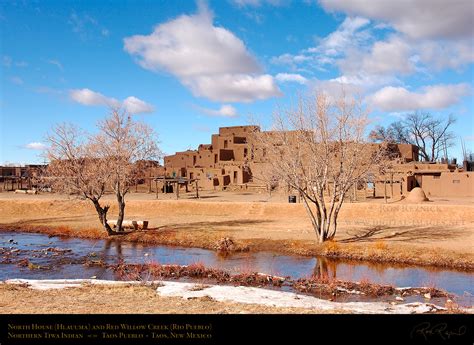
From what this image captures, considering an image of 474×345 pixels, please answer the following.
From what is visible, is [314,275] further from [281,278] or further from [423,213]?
[423,213]

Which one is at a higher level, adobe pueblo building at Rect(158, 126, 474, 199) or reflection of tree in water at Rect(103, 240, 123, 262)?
adobe pueblo building at Rect(158, 126, 474, 199)

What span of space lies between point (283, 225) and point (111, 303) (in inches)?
909

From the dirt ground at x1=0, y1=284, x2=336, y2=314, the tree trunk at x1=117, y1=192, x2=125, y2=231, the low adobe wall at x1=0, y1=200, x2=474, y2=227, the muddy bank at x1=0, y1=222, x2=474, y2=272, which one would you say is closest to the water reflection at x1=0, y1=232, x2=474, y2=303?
the muddy bank at x1=0, y1=222, x2=474, y2=272

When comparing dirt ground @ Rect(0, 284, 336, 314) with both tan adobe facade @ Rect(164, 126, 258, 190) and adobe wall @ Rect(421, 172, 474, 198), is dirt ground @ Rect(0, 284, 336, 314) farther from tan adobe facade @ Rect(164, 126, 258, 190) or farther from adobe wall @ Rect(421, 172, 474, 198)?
tan adobe facade @ Rect(164, 126, 258, 190)

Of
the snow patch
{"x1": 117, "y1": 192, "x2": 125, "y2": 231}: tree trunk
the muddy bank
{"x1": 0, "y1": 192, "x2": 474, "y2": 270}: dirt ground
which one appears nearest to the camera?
the snow patch

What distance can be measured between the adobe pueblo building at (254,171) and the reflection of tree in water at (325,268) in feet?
28.0

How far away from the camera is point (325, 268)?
21.2m

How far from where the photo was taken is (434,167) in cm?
5666

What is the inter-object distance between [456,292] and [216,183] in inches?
1922

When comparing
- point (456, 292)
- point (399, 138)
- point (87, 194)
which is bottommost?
point (456, 292)

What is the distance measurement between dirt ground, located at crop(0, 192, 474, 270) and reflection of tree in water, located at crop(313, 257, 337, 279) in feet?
4.61

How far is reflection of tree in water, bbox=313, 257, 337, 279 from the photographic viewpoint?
19.4m

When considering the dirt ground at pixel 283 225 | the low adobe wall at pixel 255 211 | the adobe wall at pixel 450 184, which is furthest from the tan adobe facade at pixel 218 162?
the adobe wall at pixel 450 184
